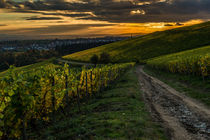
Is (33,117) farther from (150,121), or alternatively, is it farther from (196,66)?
(196,66)

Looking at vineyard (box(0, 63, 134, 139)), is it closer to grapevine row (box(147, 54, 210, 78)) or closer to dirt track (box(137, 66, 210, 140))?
dirt track (box(137, 66, 210, 140))

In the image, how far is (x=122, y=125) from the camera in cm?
920

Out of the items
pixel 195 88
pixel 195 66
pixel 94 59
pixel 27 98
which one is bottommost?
pixel 94 59

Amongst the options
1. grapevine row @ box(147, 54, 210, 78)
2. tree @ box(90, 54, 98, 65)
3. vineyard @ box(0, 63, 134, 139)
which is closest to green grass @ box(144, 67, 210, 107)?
grapevine row @ box(147, 54, 210, 78)

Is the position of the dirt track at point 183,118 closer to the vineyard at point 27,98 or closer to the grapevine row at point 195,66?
the vineyard at point 27,98

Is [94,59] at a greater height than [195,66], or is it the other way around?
[195,66]

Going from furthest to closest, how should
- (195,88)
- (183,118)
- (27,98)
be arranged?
(195,88)
(183,118)
(27,98)

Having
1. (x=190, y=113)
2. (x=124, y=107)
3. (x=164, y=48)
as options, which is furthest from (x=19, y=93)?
(x=164, y=48)

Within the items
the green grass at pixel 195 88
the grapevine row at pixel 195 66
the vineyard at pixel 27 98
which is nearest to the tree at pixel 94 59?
the grapevine row at pixel 195 66

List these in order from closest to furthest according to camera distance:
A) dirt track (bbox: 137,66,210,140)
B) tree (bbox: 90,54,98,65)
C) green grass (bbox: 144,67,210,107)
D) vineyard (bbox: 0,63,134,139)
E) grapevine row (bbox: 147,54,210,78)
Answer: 1. vineyard (bbox: 0,63,134,139)
2. dirt track (bbox: 137,66,210,140)
3. green grass (bbox: 144,67,210,107)
4. grapevine row (bbox: 147,54,210,78)
5. tree (bbox: 90,54,98,65)

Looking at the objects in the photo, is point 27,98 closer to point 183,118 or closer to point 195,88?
point 183,118

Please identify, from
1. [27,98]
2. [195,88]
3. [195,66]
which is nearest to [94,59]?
[195,66]

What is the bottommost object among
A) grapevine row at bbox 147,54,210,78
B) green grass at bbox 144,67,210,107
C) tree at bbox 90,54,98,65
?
tree at bbox 90,54,98,65

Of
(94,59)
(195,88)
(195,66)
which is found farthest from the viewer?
(94,59)
